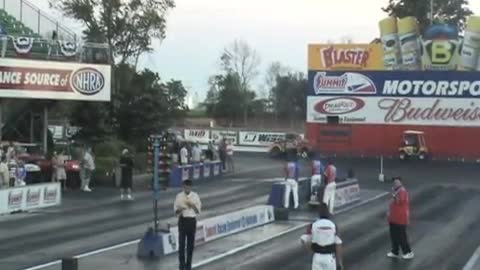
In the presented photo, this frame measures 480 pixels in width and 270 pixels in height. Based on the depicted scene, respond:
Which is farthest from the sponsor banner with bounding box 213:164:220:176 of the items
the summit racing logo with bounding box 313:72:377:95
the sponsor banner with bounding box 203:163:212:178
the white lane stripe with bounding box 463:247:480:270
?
the white lane stripe with bounding box 463:247:480:270

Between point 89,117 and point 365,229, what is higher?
point 89,117

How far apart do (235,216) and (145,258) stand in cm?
481

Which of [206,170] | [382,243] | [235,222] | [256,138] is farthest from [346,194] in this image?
[256,138]

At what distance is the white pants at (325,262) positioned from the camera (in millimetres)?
11984

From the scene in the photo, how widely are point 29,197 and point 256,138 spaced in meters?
45.0

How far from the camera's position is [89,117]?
150 feet

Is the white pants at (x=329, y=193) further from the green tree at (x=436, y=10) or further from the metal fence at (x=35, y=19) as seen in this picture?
the green tree at (x=436, y=10)

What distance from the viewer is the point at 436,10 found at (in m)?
87.1

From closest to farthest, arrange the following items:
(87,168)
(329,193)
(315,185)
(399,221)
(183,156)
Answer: (399,221) → (329,193) → (315,185) → (87,168) → (183,156)

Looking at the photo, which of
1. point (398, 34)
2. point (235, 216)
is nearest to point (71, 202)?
point (235, 216)

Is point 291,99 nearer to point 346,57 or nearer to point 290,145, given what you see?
point 346,57

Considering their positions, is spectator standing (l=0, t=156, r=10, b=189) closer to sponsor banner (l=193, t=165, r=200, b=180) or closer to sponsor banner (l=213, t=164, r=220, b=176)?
sponsor banner (l=193, t=165, r=200, b=180)

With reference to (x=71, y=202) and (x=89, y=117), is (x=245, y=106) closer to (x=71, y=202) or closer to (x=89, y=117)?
(x=89, y=117)

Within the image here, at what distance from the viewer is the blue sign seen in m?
59.8
